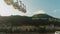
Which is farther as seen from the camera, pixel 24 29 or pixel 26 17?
pixel 26 17

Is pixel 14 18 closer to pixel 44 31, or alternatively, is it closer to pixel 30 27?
pixel 30 27

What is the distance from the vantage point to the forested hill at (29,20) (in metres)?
3.62

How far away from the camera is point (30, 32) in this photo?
11.6 feet

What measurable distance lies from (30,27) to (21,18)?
1.09 ft

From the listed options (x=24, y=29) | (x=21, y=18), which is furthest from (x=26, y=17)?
(x=24, y=29)

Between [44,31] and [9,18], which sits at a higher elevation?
[9,18]

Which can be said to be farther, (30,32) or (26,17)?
(26,17)

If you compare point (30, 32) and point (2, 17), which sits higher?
point (2, 17)

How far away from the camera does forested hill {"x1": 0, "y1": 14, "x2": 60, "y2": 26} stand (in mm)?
3619

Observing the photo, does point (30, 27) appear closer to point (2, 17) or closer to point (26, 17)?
point (26, 17)

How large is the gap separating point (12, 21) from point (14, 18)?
0.35ft

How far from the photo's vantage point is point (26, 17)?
12.4 ft

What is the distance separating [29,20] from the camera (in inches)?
145

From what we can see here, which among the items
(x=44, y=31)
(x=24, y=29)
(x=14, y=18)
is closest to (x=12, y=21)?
(x=14, y=18)
